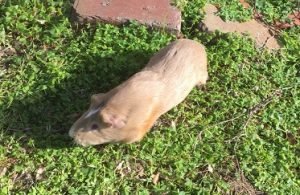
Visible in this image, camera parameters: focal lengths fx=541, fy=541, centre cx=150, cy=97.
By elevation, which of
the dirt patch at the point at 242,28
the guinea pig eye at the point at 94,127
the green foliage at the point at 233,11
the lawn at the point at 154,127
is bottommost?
the lawn at the point at 154,127

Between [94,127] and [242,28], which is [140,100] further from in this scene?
[242,28]

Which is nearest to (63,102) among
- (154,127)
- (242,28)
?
(154,127)

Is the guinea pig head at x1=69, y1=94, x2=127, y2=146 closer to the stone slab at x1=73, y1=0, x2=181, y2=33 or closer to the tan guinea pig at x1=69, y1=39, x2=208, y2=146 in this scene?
the tan guinea pig at x1=69, y1=39, x2=208, y2=146

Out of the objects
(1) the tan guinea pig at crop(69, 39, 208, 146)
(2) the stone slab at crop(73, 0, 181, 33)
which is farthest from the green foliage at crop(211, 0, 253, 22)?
(1) the tan guinea pig at crop(69, 39, 208, 146)

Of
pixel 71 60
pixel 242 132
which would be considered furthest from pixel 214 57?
pixel 71 60

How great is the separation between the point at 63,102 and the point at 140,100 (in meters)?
0.86

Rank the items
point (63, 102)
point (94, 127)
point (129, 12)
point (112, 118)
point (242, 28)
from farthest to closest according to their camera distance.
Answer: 1. point (242, 28)
2. point (129, 12)
3. point (63, 102)
4. point (94, 127)
5. point (112, 118)

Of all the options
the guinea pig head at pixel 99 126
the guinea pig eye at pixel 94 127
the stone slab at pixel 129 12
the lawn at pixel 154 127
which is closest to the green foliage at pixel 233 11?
the lawn at pixel 154 127

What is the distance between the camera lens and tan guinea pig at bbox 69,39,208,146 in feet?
13.5

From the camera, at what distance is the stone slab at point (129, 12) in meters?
5.18

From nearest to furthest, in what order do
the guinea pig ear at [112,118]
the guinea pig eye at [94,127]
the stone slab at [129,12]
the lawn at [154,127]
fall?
the guinea pig ear at [112,118], the guinea pig eye at [94,127], the lawn at [154,127], the stone slab at [129,12]

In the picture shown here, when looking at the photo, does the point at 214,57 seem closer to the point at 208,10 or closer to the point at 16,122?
the point at 208,10

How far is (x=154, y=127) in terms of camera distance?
4730 millimetres

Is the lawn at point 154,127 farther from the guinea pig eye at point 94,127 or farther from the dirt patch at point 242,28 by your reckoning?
the guinea pig eye at point 94,127
